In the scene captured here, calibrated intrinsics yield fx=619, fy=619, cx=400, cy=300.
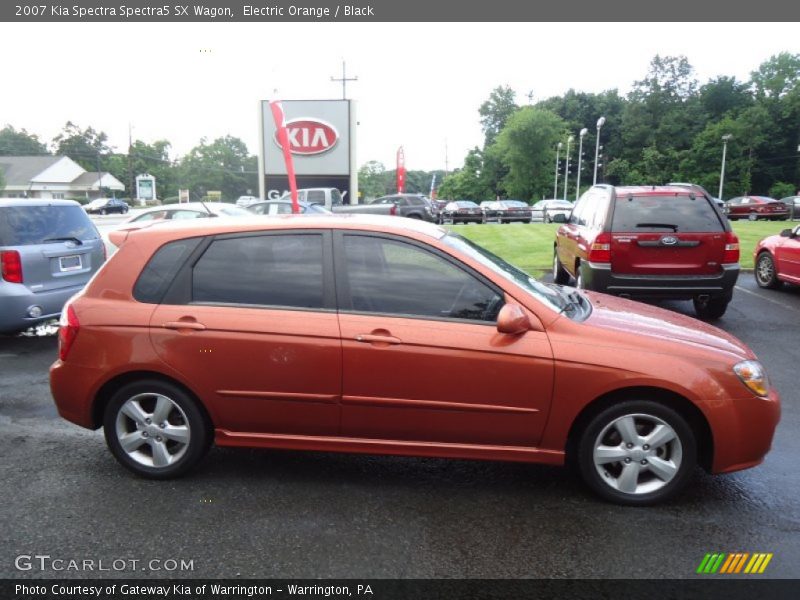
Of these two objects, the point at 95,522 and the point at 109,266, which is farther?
the point at 109,266

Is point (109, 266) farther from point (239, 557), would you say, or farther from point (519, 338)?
point (519, 338)

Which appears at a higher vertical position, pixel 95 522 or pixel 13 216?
pixel 13 216

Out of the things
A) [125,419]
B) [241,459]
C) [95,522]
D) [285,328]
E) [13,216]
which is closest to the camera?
[95,522]

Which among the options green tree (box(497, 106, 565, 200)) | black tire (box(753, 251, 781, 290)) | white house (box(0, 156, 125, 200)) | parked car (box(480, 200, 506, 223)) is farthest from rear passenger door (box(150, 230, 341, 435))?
white house (box(0, 156, 125, 200))

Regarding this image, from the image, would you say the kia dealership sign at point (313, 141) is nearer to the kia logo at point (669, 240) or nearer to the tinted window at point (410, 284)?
the kia logo at point (669, 240)

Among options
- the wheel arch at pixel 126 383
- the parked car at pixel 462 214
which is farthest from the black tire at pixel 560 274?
→ the parked car at pixel 462 214

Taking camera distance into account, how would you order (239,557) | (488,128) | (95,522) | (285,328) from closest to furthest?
(239,557), (95,522), (285,328), (488,128)

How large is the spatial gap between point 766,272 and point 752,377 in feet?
27.4

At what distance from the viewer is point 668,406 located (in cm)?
343

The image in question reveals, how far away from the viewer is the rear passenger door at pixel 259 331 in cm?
356

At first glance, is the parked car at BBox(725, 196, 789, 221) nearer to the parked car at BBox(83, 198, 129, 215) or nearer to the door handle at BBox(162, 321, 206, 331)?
the door handle at BBox(162, 321, 206, 331)

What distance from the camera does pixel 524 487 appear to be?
373cm

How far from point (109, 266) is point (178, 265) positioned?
1.59ft
